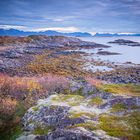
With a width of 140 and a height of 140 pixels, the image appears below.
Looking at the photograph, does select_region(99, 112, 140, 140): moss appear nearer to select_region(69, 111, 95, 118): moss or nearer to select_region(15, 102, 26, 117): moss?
select_region(69, 111, 95, 118): moss

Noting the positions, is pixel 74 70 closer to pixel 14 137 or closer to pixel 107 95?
pixel 107 95

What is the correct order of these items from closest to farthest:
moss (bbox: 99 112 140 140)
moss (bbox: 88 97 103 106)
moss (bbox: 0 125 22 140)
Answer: moss (bbox: 99 112 140 140) → moss (bbox: 0 125 22 140) → moss (bbox: 88 97 103 106)

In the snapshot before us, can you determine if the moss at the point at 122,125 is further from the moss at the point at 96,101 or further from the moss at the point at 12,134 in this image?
the moss at the point at 12,134

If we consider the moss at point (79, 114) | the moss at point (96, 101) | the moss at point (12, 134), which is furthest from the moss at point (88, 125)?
the moss at point (12, 134)

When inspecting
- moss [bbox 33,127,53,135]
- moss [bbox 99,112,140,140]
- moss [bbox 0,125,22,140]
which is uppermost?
moss [bbox 99,112,140,140]

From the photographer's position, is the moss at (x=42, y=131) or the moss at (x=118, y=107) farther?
the moss at (x=118, y=107)

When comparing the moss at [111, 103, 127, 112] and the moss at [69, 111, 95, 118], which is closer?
the moss at [69, 111, 95, 118]

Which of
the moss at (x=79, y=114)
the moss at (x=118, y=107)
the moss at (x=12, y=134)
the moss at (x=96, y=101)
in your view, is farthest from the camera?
the moss at (x=96, y=101)

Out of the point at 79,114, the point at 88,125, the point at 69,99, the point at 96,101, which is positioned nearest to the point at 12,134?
the point at 79,114

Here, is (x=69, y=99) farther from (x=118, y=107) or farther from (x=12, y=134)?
(x=12, y=134)

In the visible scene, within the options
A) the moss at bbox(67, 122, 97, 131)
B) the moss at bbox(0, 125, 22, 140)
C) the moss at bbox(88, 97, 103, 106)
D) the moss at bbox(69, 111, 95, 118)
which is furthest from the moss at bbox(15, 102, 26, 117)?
the moss at bbox(67, 122, 97, 131)

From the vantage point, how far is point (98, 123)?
1177 inches

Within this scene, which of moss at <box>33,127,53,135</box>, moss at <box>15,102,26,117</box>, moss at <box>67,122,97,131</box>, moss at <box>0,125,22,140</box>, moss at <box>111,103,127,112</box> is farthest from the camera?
moss at <box>15,102,26,117</box>

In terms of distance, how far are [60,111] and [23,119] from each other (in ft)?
20.2
